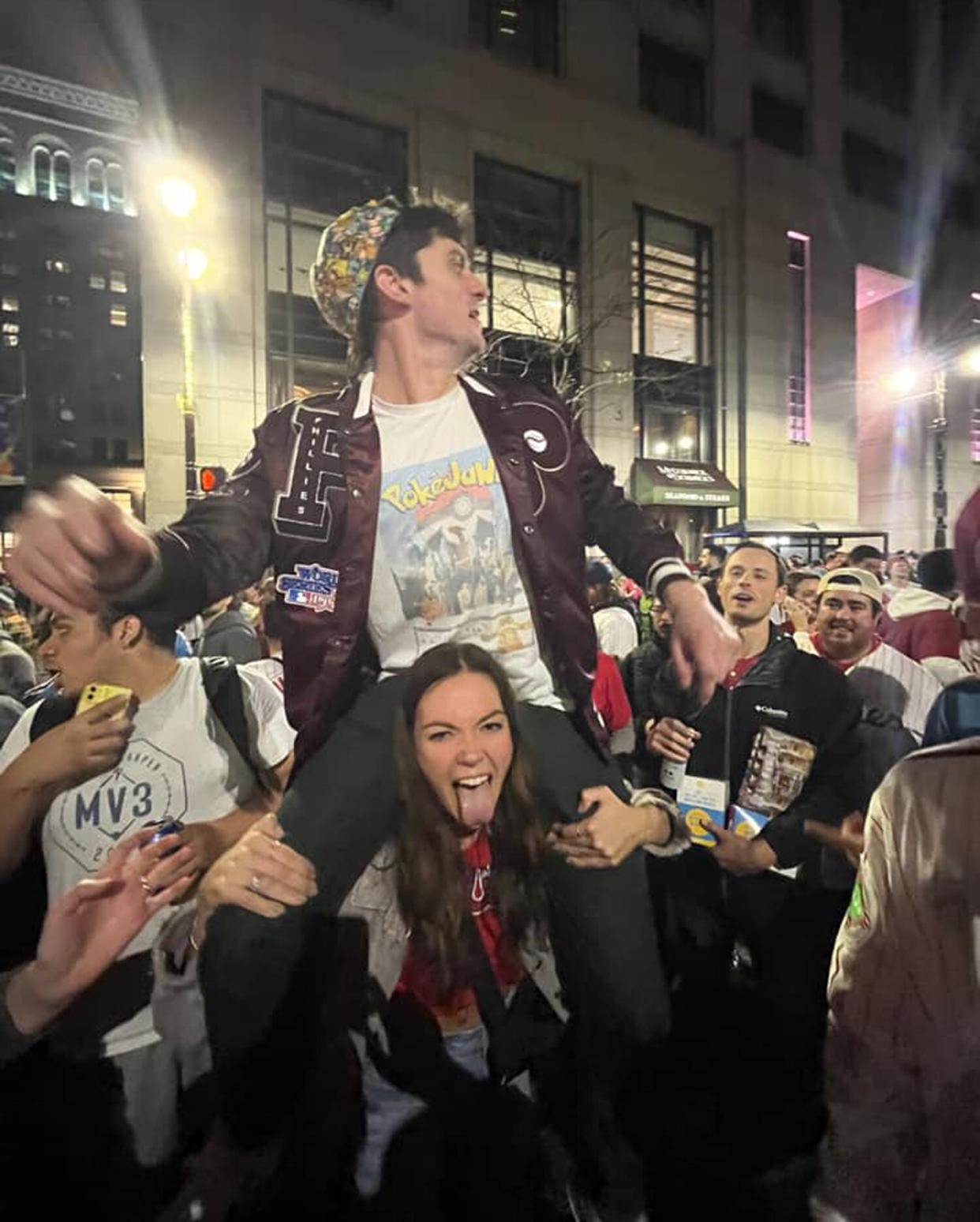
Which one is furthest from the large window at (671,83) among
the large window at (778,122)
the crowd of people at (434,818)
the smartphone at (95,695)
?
the smartphone at (95,695)

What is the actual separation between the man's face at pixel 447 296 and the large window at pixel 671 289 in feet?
1.00

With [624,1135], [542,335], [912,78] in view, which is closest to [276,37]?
[542,335]

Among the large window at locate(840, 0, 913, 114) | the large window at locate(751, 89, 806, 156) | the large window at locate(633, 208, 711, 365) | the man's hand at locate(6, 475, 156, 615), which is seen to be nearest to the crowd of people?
the man's hand at locate(6, 475, 156, 615)

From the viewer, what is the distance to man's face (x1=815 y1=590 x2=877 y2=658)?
160 cm

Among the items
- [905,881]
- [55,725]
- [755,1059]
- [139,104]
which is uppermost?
[139,104]

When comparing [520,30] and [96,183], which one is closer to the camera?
[96,183]

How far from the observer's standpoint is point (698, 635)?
4.58 feet

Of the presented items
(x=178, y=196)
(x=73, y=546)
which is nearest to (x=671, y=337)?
(x=178, y=196)

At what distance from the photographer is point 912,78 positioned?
1610mm

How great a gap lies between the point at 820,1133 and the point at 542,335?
5.32 feet

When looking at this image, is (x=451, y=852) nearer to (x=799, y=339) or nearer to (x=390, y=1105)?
(x=390, y=1105)

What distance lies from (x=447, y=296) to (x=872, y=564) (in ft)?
3.27

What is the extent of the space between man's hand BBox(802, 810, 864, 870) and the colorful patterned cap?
126cm

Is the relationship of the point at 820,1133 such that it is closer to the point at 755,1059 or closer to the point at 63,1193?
the point at 755,1059
